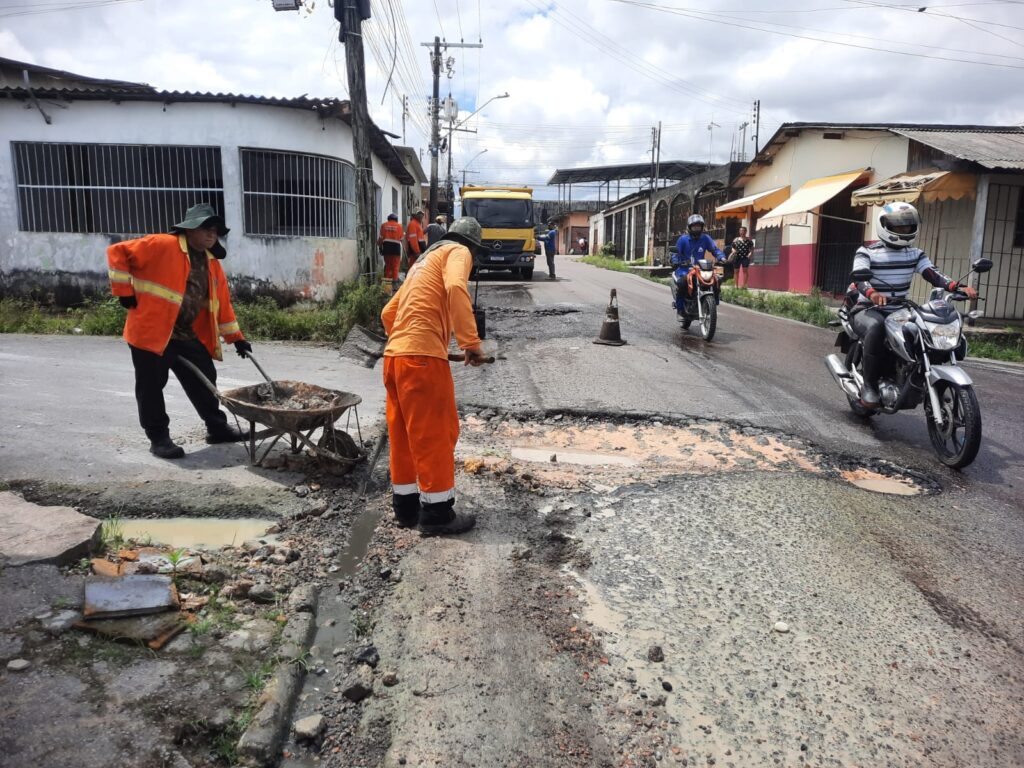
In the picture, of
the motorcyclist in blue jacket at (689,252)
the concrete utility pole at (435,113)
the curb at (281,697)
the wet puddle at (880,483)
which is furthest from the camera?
the concrete utility pole at (435,113)

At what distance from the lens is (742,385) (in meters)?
7.39

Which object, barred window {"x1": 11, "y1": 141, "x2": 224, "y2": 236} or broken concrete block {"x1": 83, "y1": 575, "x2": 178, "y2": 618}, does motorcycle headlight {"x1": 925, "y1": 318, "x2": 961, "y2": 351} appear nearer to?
broken concrete block {"x1": 83, "y1": 575, "x2": 178, "y2": 618}

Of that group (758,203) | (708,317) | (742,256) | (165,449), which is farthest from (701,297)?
(758,203)

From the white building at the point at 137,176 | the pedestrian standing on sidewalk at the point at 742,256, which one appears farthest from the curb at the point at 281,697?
the pedestrian standing on sidewalk at the point at 742,256

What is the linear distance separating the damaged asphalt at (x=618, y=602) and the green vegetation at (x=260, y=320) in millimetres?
4550

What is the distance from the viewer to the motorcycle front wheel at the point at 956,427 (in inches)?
189

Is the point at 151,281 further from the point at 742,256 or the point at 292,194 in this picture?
the point at 742,256

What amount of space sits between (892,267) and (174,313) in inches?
214

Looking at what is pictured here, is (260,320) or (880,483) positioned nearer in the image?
(880,483)

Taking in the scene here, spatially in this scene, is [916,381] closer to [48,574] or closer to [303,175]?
[48,574]

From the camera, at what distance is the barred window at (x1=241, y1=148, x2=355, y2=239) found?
1244 centimetres

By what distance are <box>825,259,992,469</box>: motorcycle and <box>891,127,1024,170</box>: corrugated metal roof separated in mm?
7963

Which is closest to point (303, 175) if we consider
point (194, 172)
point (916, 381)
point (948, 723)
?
point (194, 172)

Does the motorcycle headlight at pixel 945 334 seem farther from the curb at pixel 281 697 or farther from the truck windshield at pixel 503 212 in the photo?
Result: the truck windshield at pixel 503 212
